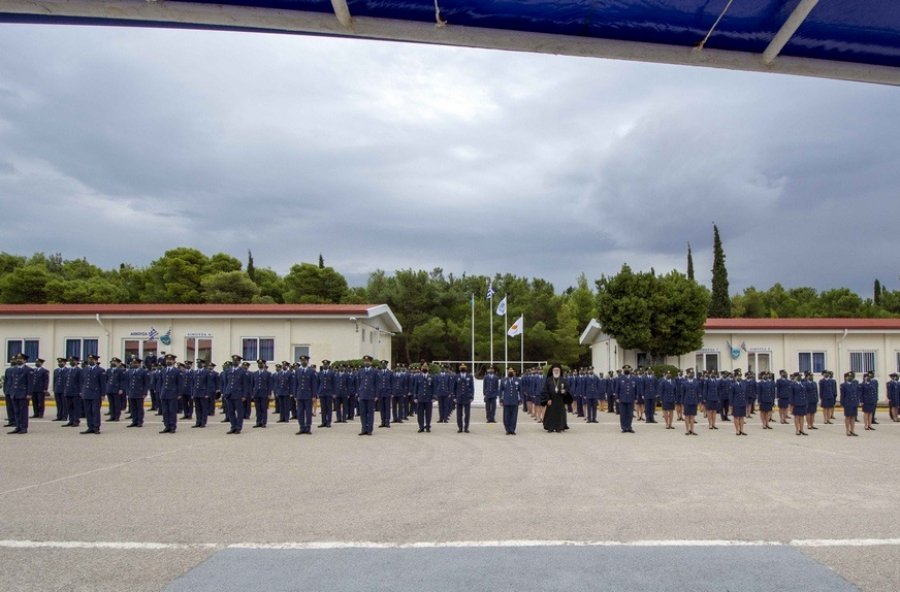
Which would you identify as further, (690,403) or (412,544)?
(690,403)

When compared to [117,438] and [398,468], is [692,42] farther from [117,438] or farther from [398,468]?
[117,438]

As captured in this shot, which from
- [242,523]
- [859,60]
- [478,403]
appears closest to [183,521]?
[242,523]

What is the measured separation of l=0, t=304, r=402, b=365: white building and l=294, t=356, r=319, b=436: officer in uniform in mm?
11929

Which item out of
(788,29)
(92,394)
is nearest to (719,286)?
(92,394)

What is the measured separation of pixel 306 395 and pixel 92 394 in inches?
211

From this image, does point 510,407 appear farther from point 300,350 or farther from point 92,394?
point 300,350

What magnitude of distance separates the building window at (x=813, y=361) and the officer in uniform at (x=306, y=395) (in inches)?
976

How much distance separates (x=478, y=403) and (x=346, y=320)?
7.26 m

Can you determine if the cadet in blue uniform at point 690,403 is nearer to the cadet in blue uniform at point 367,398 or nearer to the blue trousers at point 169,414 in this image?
the cadet in blue uniform at point 367,398

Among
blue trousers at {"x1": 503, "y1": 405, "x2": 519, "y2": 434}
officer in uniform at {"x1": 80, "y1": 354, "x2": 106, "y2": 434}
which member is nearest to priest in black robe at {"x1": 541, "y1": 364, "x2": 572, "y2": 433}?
blue trousers at {"x1": 503, "y1": 405, "x2": 519, "y2": 434}

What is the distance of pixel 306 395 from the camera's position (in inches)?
677

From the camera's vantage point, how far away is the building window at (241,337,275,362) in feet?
99.1

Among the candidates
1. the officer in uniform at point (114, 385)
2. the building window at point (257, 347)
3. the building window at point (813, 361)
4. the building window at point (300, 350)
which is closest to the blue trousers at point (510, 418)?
the officer in uniform at point (114, 385)

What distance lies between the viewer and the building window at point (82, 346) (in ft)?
100.0
